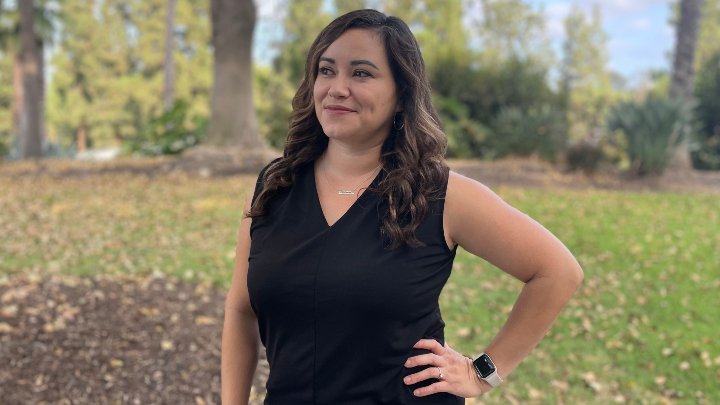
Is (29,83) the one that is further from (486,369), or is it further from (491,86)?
(486,369)

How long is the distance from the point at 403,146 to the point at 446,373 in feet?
2.34

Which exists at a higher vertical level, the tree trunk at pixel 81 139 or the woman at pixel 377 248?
the woman at pixel 377 248

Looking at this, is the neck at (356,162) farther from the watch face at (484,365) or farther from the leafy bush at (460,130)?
the leafy bush at (460,130)

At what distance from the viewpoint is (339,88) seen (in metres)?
1.87

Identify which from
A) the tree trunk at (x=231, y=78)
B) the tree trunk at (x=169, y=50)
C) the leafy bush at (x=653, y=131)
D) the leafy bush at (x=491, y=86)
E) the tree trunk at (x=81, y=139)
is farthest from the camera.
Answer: the tree trunk at (x=81, y=139)

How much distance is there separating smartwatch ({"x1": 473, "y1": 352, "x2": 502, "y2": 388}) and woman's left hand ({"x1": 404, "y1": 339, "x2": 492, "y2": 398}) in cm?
1

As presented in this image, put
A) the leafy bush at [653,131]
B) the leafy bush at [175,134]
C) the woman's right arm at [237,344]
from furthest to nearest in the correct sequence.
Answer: the leafy bush at [175,134], the leafy bush at [653,131], the woman's right arm at [237,344]

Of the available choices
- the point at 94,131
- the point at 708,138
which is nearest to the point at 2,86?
the point at 94,131

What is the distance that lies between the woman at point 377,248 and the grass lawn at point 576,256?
2.87 m

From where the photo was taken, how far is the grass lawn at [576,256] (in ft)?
16.7

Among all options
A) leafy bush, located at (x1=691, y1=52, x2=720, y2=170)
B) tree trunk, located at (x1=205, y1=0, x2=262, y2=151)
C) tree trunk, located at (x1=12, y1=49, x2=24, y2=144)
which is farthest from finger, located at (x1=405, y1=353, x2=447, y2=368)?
tree trunk, located at (x1=12, y1=49, x2=24, y2=144)

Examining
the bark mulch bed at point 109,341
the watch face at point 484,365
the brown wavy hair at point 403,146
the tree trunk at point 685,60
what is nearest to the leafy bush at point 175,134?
the bark mulch bed at point 109,341

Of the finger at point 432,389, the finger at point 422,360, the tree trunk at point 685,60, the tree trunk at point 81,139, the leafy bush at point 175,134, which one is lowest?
the tree trunk at point 81,139

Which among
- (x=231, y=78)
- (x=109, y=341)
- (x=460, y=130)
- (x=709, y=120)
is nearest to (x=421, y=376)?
(x=109, y=341)
